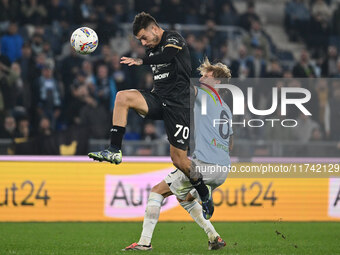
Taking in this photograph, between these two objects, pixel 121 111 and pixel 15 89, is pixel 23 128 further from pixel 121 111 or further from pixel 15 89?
pixel 121 111

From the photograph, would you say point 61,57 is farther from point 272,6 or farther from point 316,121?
point 272,6

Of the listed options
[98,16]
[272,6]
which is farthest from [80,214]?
[272,6]

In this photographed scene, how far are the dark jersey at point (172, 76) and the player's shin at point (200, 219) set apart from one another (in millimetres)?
1214

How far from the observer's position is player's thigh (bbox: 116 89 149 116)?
25.8 feet

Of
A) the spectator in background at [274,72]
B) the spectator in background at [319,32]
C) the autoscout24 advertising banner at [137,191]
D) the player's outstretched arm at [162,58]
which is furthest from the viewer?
the spectator in background at [319,32]

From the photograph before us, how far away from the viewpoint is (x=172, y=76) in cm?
827

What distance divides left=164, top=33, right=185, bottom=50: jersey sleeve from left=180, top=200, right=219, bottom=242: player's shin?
1.89m

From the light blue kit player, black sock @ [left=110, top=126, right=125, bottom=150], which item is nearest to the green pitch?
the light blue kit player

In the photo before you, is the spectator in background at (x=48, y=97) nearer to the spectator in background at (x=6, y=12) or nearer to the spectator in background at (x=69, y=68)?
the spectator in background at (x=69, y=68)

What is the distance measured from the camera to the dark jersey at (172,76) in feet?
27.0

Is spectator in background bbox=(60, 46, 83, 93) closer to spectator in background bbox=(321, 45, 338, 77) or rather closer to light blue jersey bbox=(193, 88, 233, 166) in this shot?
spectator in background bbox=(321, 45, 338, 77)

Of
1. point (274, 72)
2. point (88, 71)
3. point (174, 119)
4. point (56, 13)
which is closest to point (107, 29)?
point (56, 13)

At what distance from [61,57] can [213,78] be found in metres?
8.51

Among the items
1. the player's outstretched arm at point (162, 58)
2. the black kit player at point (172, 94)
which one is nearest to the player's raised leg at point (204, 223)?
the black kit player at point (172, 94)
